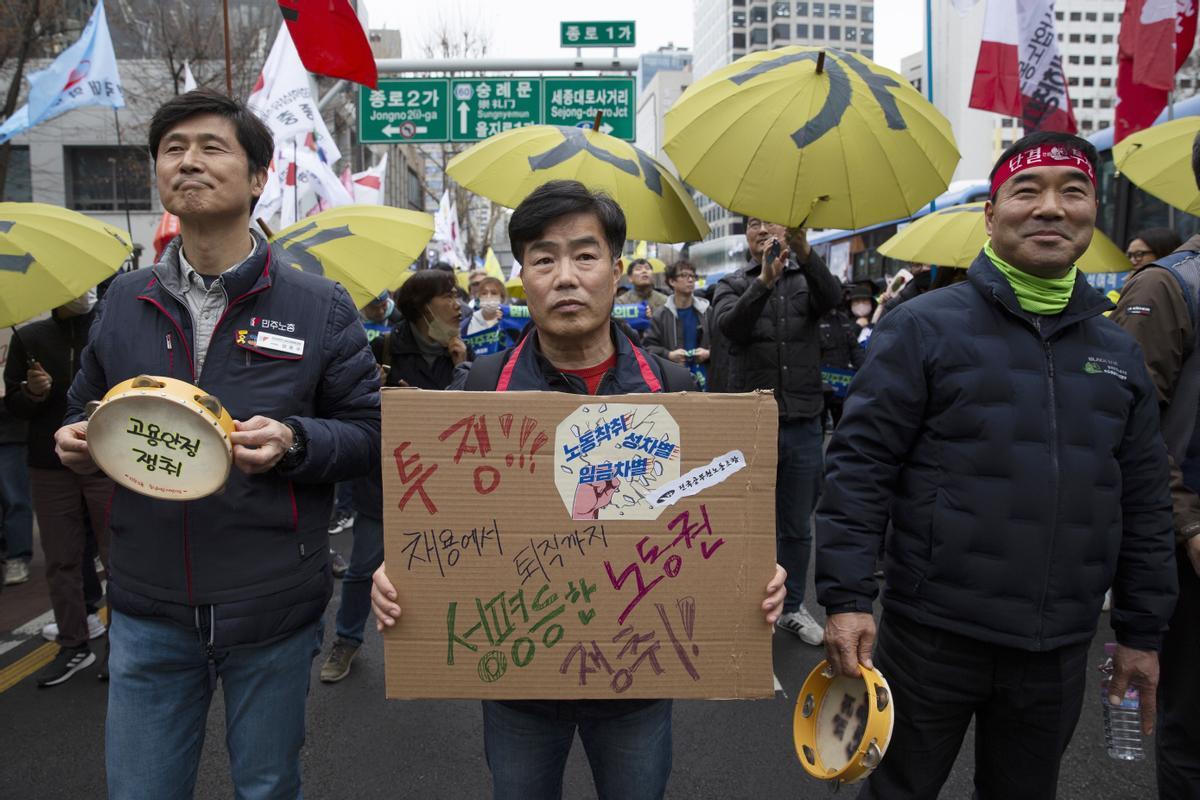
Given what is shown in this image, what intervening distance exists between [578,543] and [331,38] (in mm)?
4540

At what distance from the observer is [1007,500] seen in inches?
81.0

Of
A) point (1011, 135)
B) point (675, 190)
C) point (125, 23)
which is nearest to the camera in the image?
point (675, 190)

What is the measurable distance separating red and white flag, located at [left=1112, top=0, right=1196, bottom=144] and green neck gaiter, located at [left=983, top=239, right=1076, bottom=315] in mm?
4680

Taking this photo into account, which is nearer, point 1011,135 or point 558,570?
point 558,570

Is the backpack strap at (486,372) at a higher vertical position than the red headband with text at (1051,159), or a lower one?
lower

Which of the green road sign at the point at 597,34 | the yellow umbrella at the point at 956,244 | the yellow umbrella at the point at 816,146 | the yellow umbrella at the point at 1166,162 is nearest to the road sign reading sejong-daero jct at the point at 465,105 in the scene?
the green road sign at the point at 597,34

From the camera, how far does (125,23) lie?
18562 mm

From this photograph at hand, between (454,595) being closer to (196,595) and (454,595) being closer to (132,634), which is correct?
(196,595)

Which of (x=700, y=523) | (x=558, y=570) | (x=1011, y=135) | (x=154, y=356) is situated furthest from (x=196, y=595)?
(x=1011, y=135)

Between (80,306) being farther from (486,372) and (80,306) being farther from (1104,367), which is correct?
(1104,367)

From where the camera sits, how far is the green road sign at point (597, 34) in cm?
1115

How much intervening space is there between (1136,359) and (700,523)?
130cm

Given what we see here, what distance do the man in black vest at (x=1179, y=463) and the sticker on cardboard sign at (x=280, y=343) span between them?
8.02 ft

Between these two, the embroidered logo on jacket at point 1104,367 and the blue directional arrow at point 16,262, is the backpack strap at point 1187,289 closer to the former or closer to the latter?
the embroidered logo on jacket at point 1104,367
